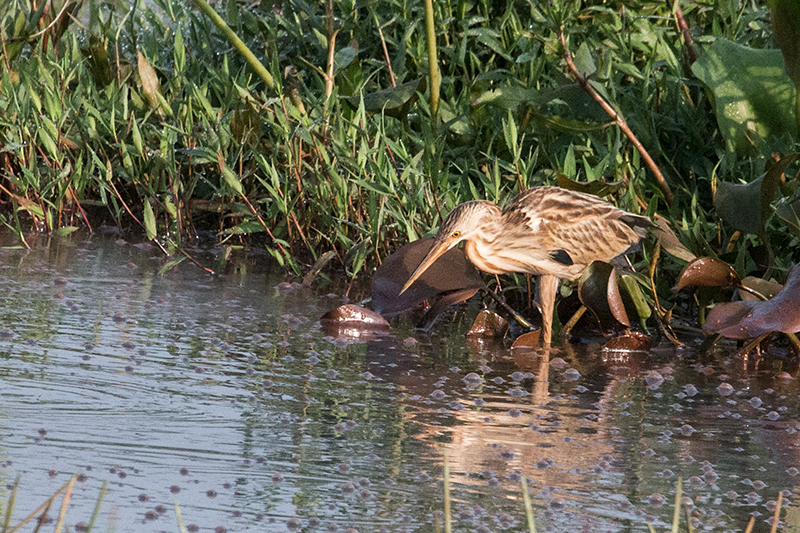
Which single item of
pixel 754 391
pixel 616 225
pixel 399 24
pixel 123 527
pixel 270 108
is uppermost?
pixel 399 24

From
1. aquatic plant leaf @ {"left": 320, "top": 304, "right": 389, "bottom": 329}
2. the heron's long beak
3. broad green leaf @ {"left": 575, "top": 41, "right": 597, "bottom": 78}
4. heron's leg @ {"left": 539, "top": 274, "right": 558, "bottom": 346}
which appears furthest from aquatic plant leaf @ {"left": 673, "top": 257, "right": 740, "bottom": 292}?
broad green leaf @ {"left": 575, "top": 41, "right": 597, "bottom": 78}

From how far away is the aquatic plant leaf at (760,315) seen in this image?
3.69 m

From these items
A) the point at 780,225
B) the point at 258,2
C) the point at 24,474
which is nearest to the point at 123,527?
the point at 24,474

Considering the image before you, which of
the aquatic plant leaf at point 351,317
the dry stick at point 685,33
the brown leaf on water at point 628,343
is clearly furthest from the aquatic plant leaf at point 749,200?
the aquatic plant leaf at point 351,317

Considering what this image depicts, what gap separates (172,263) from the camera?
4.86 m

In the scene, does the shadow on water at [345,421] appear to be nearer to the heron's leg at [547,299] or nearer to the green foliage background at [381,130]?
the heron's leg at [547,299]

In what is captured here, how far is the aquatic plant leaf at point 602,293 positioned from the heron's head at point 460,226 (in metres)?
0.41

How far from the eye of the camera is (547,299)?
13.7 ft

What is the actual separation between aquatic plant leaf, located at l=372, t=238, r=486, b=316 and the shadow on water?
13 centimetres

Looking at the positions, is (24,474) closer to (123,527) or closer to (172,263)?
(123,527)

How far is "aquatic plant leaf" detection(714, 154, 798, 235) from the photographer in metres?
4.03

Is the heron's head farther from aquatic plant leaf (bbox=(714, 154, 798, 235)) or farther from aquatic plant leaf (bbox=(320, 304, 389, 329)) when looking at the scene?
aquatic plant leaf (bbox=(714, 154, 798, 235))

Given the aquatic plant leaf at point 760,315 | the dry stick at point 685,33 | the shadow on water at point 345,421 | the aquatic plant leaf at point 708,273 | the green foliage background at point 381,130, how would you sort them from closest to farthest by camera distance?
the shadow on water at point 345,421 → the aquatic plant leaf at point 760,315 → the aquatic plant leaf at point 708,273 → the green foliage background at point 381,130 → the dry stick at point 685,33

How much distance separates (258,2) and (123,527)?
15.6ft
